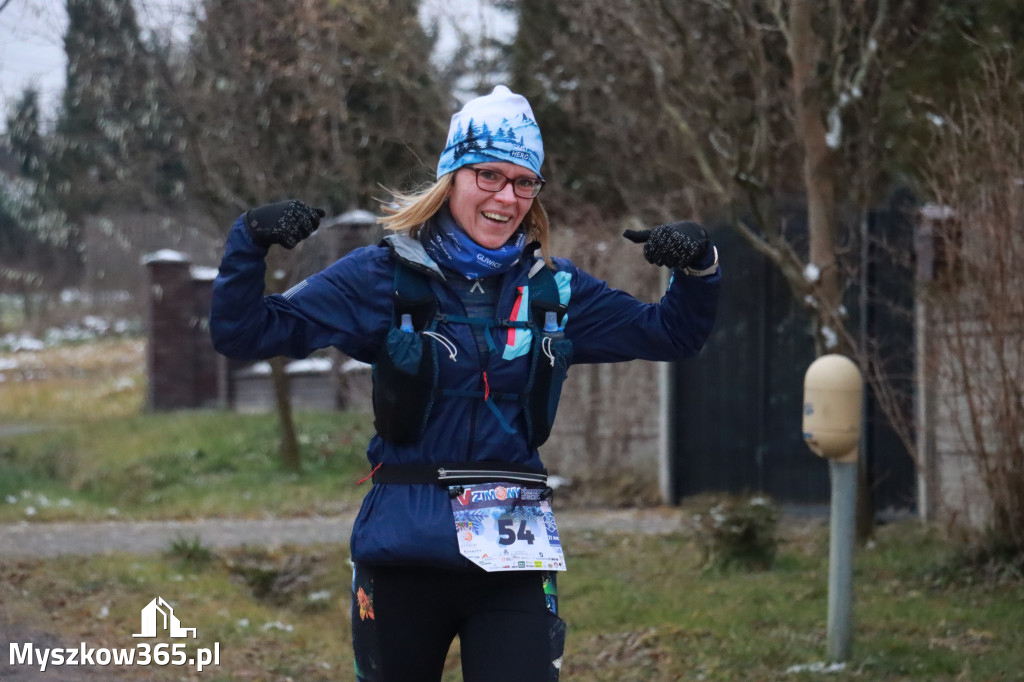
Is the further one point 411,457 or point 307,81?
point 307,81

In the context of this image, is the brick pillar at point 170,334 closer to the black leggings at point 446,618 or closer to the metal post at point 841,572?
the metal post at point 841,572

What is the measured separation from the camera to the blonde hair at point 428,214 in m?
3.00

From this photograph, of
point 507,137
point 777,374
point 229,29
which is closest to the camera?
point 507,137

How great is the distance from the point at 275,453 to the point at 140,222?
23.4ft

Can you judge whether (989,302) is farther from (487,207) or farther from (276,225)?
(276,225)

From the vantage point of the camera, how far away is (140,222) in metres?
19.2

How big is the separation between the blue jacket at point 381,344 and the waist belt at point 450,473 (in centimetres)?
2

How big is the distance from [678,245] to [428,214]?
570 millimetres

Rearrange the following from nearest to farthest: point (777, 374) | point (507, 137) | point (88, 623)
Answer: point (507, 137), point (88, 623), point (777, 374)

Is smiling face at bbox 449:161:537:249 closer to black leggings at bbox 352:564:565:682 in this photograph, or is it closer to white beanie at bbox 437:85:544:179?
white beanie at bbox 437:85:544:179

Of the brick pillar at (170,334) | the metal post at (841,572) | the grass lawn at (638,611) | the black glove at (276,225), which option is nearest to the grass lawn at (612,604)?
the grass lawn at (638,611)

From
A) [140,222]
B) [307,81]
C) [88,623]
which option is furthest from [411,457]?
[140,222]

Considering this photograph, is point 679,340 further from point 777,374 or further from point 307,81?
point 307,81

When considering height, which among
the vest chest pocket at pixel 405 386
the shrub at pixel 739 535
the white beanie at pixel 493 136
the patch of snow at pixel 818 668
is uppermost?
the white beanie at pixel 493 136
